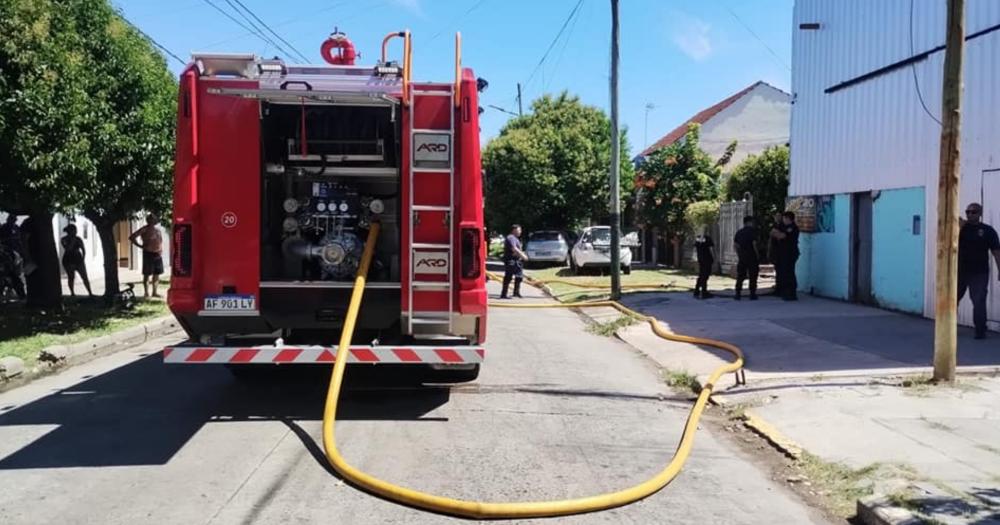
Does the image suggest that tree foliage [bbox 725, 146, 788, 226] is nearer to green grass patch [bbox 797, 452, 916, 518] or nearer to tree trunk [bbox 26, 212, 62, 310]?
tree trunk [bbox 26, 212, 62, 310]

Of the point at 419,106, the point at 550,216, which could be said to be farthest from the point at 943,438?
the point at 550,216

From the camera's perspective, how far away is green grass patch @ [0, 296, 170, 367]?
34.8 feet

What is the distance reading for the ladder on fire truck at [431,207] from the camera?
6883mm

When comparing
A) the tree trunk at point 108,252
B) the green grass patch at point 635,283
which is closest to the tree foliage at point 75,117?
the tree trunk at point 108,252

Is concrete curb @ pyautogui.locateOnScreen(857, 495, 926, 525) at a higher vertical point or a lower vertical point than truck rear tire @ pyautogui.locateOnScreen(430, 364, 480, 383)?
lower

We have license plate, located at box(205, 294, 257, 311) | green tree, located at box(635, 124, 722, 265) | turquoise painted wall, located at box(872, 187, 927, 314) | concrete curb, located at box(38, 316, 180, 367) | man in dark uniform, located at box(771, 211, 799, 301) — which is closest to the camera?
license plate, located at box(205, 294, 257, 311)

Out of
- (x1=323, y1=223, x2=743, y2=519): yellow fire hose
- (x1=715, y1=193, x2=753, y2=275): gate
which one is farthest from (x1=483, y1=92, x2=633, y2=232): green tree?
(x1=323, y1=223, x2=743, y2=519): yellow fire hose

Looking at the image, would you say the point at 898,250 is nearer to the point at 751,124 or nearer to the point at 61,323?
the point at 61,323

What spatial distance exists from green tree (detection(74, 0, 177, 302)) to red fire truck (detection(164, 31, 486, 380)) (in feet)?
16.5

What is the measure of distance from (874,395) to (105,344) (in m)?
9.52

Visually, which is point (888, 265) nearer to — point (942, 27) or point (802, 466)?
point (942, 27)

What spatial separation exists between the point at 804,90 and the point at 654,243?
52.6 ft

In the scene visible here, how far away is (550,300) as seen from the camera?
19.2 metres

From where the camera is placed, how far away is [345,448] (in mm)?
6246
